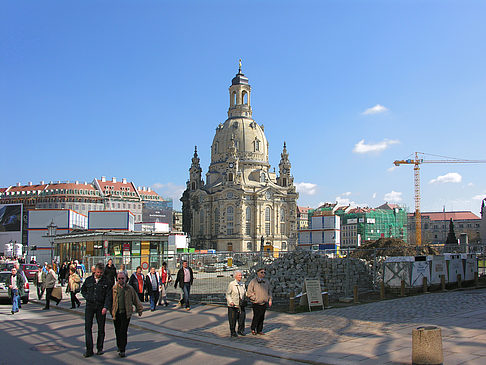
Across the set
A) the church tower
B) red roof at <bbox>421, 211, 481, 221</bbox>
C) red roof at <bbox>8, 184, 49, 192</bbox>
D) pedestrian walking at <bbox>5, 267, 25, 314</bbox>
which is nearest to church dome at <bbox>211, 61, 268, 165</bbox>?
the church tower

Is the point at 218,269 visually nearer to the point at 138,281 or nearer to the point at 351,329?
the point at 138,281

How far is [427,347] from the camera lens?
9148 millimetres

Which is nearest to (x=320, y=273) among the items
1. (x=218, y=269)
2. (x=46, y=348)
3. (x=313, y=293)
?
(x=218, y=269)

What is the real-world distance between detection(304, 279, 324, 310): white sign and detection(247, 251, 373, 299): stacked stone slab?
146 inches

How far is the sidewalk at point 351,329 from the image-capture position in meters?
10.4

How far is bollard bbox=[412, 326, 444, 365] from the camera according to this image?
9.12 m

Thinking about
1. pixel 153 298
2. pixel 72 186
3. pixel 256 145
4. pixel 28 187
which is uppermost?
pixel 256 145

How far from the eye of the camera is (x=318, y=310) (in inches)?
672

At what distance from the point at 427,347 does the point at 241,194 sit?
318ft

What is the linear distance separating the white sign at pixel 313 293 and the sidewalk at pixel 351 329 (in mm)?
497

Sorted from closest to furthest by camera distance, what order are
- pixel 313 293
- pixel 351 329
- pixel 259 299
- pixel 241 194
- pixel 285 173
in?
pixel 259 299
pixel 351 329
pixel 313 293
pixel 241 194
pixel 285 173

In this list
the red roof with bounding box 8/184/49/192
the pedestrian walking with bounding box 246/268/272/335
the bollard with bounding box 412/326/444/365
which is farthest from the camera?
the red roof with bounding box 8/184/49/192

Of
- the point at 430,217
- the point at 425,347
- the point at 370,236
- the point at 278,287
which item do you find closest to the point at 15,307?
the point at 278,287

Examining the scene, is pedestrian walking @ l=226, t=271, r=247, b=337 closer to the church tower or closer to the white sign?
the white sign
